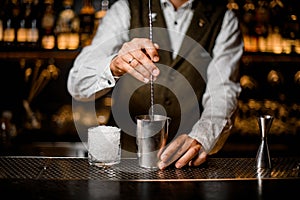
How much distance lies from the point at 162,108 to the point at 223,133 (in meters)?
0.64

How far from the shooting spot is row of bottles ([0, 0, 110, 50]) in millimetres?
3588

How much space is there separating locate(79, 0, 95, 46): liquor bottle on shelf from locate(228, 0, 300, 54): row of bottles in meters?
0.93

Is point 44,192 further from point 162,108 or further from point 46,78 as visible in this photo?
point 46,78

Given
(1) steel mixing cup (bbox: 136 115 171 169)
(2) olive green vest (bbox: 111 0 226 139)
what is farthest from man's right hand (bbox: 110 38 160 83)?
(2) olive green vest (bbox: 111 0 226 139)

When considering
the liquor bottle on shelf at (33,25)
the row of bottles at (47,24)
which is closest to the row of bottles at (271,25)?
the row of bottles at (47,24)

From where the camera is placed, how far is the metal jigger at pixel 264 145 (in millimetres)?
1928

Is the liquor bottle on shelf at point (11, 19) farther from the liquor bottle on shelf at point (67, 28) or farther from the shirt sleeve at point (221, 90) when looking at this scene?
the shirt sleeve at point (221, 90)

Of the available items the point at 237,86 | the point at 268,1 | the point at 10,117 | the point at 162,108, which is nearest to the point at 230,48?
the point at 237,86

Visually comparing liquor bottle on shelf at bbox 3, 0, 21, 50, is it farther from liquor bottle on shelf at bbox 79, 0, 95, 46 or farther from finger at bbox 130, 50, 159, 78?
finger at bbox 130, 50, 159, 78

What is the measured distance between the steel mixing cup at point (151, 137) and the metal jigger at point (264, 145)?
33cm

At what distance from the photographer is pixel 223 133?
91.4 inches

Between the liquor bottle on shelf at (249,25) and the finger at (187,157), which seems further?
the liquor bottle on shelf at (249,25)

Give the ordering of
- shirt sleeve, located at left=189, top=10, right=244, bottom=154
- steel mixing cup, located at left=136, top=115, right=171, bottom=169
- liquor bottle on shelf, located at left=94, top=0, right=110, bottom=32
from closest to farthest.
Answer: steel mixing cup, located at left=136, top=115, right=171, bottom=169
shirt sleeve, located at left=189, top=10, right=244, bottom=154
liquor bottle on shelf, located at left=94, top=0, right=110, bottom=32

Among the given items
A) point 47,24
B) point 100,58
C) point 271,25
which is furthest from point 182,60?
point 47,24
